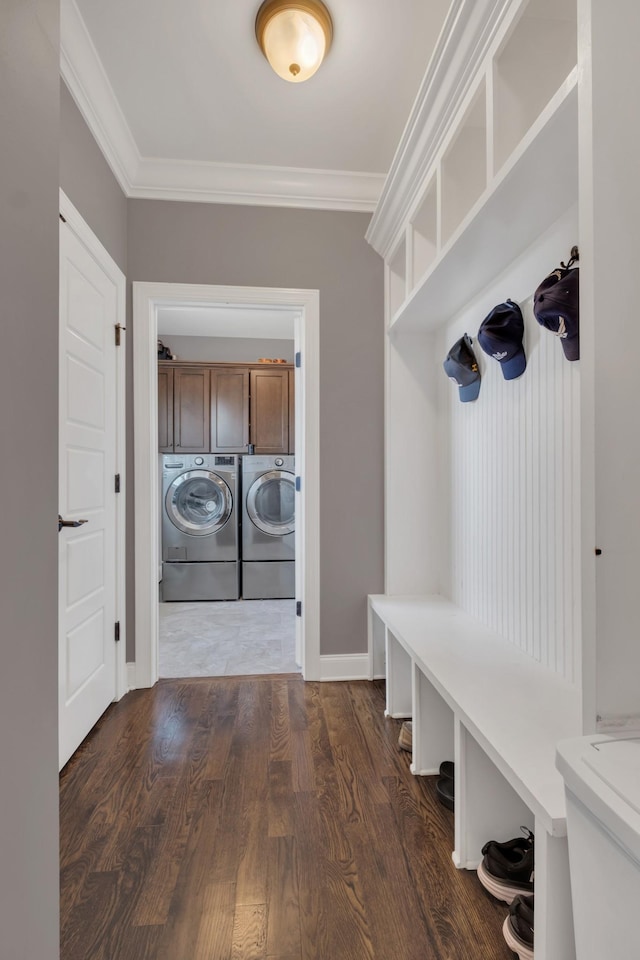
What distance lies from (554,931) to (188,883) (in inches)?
35.4

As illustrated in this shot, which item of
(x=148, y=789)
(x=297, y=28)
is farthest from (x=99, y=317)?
(x=148, y=789)

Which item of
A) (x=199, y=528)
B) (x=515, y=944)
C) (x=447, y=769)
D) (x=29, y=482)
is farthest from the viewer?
(x=199, y=528)

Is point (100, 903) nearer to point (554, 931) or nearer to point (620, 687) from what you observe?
point (554, 931)

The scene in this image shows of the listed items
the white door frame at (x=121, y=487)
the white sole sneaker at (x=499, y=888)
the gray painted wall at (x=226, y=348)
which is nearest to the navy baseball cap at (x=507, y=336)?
the white sole sneaker at (x=499, y=888)

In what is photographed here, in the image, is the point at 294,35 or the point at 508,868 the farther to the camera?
the point at 294,35

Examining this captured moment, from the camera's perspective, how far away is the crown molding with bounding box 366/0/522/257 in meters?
1.27

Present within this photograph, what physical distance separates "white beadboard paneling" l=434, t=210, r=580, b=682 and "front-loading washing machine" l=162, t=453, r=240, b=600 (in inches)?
106

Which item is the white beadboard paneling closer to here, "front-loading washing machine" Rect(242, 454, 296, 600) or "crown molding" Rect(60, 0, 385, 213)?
"crown molding" Rect(60, 0, 385, 213)

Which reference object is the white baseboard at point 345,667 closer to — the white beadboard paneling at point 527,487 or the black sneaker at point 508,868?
the white beadboard paneling at point 527,487

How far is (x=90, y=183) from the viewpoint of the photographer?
1.99 m

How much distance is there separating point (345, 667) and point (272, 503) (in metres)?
2.18

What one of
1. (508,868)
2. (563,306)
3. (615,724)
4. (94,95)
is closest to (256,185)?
(94,95)

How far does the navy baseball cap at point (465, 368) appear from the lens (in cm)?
197

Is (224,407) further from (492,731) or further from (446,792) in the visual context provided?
(492,731)
